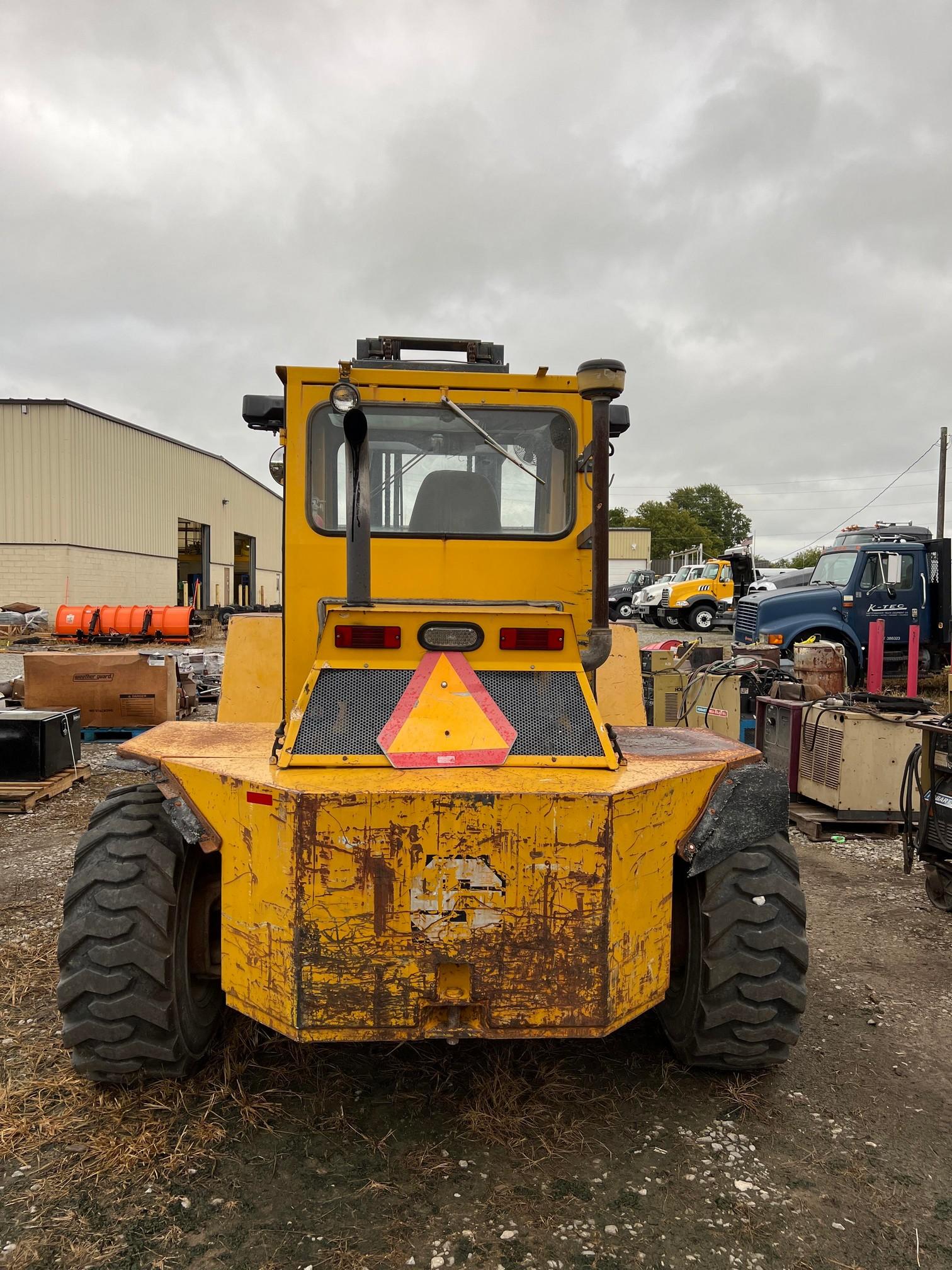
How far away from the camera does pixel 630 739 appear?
3584 millimetres

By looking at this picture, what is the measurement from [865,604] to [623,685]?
11.8m

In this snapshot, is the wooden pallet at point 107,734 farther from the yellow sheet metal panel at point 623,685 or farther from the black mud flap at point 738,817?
the black mud flap at point 738,817

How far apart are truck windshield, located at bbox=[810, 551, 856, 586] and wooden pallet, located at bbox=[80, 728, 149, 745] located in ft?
38.9

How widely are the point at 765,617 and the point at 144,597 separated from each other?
2433 centimetres

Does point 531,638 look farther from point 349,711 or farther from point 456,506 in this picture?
point 456,506

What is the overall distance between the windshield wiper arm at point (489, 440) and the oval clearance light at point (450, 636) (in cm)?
81

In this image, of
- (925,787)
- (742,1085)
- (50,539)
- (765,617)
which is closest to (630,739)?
(742,1085)

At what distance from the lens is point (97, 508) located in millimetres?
28844

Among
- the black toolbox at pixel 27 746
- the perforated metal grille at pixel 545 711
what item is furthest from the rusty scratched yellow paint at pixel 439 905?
the black toolbox at pixel 27 746

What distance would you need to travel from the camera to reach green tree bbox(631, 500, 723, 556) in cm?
7944

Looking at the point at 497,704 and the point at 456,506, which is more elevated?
the point at 456,506

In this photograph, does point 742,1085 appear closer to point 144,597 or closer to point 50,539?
point 50,539

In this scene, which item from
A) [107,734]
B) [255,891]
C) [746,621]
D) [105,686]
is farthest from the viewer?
[746,621]

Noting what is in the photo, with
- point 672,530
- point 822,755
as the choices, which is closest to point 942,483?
point 822,755
